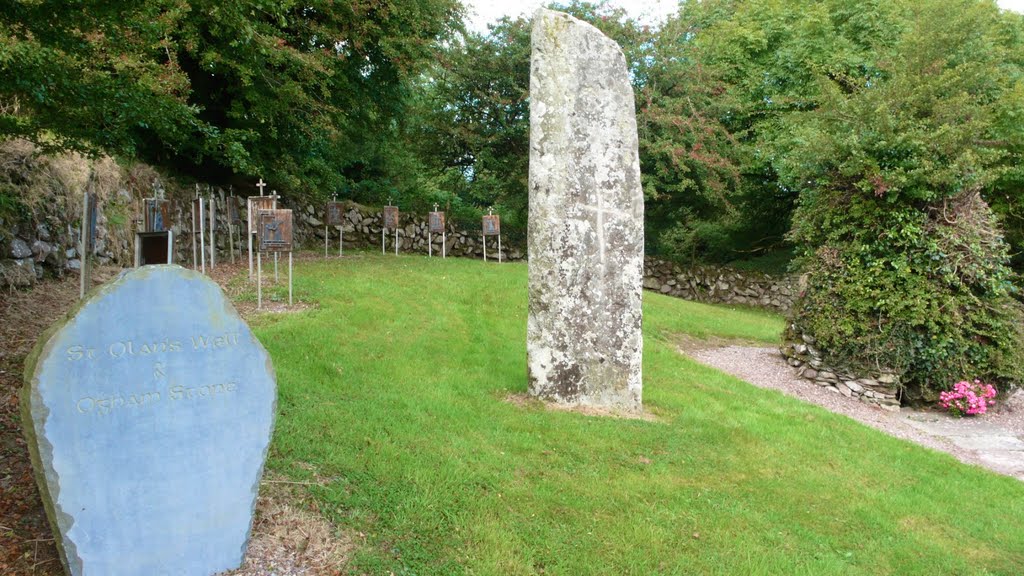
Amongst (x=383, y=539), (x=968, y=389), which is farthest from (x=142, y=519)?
(x=968, y=389)

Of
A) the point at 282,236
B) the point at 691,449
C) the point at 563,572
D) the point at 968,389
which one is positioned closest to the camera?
the point at 563,572

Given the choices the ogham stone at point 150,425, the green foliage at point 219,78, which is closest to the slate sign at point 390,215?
the green foliage at point 219,78

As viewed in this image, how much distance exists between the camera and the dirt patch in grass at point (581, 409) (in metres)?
6.89

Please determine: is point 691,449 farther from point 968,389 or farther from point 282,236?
point 282,236

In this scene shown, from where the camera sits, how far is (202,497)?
354cm

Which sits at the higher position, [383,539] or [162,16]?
[162,16]

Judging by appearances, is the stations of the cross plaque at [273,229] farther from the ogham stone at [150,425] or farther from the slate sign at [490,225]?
the slate sign at [490,225]

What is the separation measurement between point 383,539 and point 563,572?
1.11 m

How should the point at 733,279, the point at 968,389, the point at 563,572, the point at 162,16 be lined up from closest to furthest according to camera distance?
the point at 563,572 → the point at 968,389 → the point at 162,16 → the point at 733,279

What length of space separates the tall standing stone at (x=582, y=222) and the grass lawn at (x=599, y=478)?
60 centimetres

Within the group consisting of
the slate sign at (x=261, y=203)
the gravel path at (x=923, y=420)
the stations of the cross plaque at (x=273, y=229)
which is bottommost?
the gravel path at (x=923, y=420)

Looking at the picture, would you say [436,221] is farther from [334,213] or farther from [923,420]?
[923,420]

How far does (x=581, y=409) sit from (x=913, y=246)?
6522 millimetres

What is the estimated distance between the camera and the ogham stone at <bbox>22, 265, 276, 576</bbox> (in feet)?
10.1
